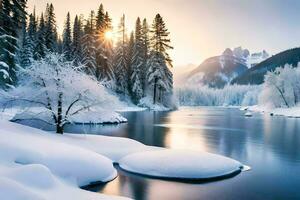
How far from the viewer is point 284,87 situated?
74500 mm

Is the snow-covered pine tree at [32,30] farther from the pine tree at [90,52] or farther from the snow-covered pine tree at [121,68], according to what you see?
the snow-covered pine tree at [121,68]

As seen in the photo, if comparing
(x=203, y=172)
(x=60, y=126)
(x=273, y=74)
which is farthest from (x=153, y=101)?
(x=203, y=172)

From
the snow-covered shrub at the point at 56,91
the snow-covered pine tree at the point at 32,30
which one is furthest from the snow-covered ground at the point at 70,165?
the snow-covered pine tree at the point at 32,30

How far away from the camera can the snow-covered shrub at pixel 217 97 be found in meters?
163

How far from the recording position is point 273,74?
76.2m

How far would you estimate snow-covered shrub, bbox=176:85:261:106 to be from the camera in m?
163

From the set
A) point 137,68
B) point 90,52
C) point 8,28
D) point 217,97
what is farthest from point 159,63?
point 217,97

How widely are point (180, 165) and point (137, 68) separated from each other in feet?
174

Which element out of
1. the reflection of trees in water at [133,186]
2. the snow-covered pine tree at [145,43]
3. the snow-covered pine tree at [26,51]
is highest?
the snow-covered pine tree at [145,43]

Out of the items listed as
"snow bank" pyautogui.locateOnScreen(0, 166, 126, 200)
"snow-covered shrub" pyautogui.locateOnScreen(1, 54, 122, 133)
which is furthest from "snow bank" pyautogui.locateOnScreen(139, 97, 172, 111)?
"snow bank" pyautogui.locateOnScreen(0, 166, 126, 200)

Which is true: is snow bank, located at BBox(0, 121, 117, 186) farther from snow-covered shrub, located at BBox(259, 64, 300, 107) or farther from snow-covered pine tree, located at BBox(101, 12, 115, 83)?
snow-covered shrub, located at BBox(259, 64, 300, 107)

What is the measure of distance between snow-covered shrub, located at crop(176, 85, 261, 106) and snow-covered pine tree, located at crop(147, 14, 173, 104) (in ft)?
306

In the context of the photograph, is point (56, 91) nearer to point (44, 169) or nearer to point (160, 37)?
point (44, 169)

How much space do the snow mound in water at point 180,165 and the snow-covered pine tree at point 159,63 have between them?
47.9m
